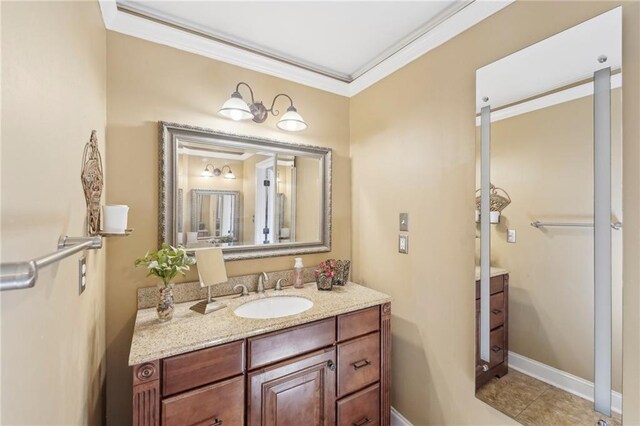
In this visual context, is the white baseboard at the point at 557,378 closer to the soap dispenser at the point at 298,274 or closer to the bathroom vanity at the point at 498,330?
the bathroom vanity at the point at 498,330

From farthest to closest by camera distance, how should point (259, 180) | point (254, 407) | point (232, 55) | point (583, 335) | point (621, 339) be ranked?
point (259, 180) < point (232, 55) < point (254, 407) < point (583, 335) < point (621, 339)

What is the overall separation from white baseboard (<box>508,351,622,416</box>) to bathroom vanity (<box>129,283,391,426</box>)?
66 centimetres

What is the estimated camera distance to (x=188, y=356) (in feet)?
3.82

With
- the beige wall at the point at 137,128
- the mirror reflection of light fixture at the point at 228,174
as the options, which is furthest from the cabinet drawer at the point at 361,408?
the mirror reflection of light fixture at the point at 228,174

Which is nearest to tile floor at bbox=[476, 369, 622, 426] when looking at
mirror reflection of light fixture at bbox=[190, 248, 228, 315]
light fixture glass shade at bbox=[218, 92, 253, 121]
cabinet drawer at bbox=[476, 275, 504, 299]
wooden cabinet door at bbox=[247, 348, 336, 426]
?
cabinet drawer at bbox=[476, 275, 504, 299]

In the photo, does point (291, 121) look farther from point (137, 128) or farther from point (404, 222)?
point (404, 222)

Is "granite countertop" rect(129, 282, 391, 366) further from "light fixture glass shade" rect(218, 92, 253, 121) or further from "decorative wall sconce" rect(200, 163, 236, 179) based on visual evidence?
"light fixture glass shade" rect(218, 92, 253, 121)

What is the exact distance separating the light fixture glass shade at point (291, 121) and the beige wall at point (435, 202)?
58 centimetres

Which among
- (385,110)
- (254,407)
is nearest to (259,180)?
(385,110)

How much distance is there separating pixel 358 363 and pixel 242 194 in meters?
1.25

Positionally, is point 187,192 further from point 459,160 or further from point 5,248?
point 459,160

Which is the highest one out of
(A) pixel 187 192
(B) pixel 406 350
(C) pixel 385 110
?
(C) pixel 385 110

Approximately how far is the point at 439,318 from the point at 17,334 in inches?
69.2

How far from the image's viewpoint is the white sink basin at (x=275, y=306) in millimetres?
1717
